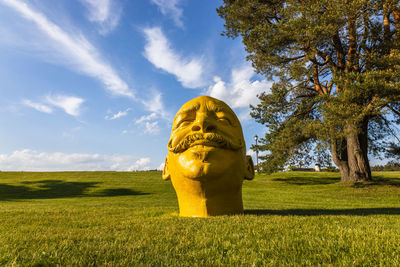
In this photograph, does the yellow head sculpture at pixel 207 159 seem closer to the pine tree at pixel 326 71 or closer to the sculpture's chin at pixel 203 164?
the sculpture's chin at pixel 203 164

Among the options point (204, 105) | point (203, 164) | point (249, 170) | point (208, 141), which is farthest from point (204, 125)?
point (249, 170)

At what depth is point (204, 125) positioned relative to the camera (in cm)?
514

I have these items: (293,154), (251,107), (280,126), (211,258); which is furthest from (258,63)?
(211,258)

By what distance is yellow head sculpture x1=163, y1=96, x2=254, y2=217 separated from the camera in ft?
16.3

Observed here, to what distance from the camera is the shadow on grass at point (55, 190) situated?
18.6m

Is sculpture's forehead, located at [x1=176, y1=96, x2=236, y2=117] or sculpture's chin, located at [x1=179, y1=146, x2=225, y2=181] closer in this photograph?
sculpture's chin, located at [x1=179, y1=146, x2=225, y2=181]

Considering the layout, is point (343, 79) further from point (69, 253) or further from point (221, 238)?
point (69, 253)

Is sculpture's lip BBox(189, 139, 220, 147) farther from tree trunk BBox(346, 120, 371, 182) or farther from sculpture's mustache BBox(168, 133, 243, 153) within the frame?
tree trunk BBox(346, 120, 371, 182)

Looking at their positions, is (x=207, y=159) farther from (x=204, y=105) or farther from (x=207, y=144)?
(x=204, y=105)

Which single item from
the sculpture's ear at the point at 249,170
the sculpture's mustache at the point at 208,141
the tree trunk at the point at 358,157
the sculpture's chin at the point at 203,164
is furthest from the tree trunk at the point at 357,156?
the sculpture's chin at the point at 203,164

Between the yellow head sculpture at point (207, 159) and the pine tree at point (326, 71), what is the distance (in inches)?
376

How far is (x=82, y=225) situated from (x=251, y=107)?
584 inches

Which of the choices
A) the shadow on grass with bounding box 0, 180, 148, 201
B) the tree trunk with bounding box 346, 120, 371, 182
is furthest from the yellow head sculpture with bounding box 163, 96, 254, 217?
the shadow on grass with bounding box 0, 180, 148, 201

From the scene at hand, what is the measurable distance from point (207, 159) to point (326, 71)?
1622cm
